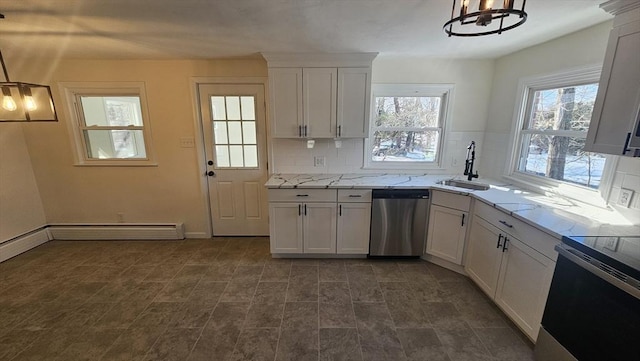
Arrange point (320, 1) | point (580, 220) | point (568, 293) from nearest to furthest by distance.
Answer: point (568, 293) → point (320, 1) → point (580, 220)

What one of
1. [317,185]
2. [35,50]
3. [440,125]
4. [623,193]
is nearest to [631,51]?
[623,193]

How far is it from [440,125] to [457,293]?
198cm

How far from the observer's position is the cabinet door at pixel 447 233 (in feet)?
8.29

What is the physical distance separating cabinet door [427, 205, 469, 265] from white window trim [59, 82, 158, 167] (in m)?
3.53

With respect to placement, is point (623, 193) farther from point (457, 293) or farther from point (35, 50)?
point (35, 50)

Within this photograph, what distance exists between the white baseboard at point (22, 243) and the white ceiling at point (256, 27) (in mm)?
2163

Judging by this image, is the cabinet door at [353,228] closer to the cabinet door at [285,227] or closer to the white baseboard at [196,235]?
the cabinet door at [285,227]

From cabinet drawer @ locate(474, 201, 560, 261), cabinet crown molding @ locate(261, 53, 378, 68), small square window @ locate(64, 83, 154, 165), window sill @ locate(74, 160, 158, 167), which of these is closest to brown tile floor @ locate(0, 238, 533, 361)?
cabinet drawer @ locate(474, 201, 560, 261)

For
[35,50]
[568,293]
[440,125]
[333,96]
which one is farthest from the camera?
[440,125]

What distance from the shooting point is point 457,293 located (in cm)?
233

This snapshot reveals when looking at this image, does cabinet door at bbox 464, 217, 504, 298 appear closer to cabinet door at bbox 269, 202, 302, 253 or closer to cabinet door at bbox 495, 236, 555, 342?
cabinet door at bbox 495, 236, 555, 342

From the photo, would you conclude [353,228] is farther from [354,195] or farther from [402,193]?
[402,193]

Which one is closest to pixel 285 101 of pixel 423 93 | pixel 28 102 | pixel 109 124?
pixel 423 93

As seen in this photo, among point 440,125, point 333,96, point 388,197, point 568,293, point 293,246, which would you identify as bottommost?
point 293,246
